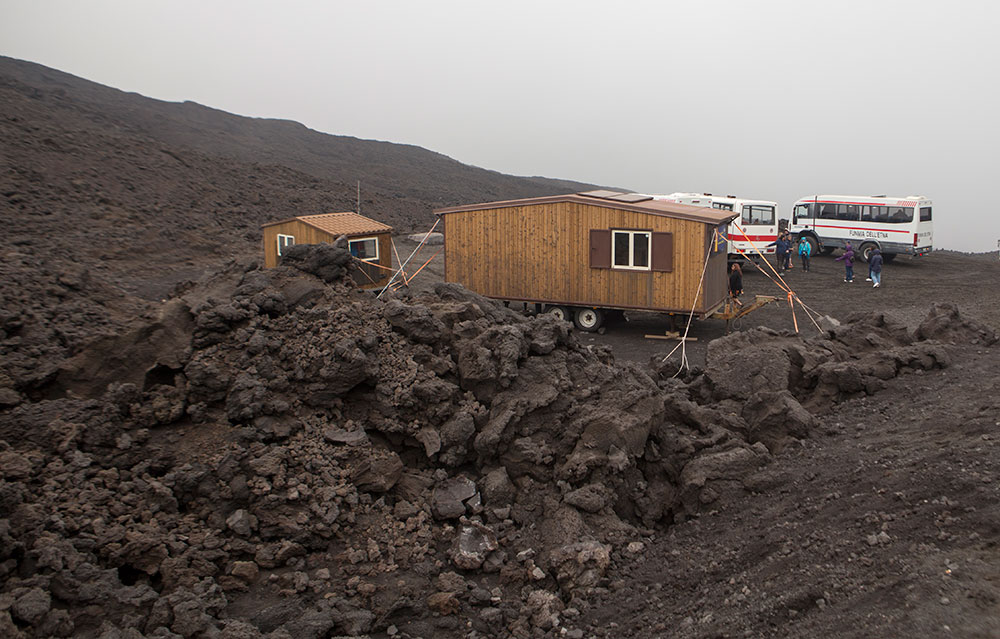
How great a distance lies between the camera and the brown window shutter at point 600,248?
18.2m

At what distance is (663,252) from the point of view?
17.8 m

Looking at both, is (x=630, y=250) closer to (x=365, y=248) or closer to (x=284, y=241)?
(x=365, y=248)

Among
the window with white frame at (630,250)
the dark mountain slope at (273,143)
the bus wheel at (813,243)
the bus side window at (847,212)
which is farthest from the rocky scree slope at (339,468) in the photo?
the dark mountain slope at (273,143)

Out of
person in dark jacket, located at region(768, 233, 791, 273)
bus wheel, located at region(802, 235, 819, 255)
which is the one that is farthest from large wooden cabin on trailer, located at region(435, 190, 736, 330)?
bus wheel, located at region(802, 235, 819, 255)

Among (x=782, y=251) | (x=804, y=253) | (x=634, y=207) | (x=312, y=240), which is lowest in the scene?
(x=804, y=253)

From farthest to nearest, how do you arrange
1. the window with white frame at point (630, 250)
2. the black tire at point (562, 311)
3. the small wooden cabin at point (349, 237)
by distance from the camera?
the black tire at point (562, 311)
the small wooden cabin at point (349, 237)
the window with white frame at point (630, 250)

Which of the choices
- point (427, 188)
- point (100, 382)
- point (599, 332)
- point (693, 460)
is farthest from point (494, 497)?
point (427, 188)

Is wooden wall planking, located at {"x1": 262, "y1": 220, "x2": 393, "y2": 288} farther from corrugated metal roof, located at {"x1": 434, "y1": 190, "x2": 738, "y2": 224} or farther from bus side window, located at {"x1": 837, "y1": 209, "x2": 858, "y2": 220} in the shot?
bus side window, located at {"x1": 837, "y1": 209, "x2": 858, "y2": 220}

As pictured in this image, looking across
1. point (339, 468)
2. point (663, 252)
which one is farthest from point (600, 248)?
point (339, 468)

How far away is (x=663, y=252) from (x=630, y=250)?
2.54ft

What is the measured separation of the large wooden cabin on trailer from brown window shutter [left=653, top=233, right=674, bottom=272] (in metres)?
0.02

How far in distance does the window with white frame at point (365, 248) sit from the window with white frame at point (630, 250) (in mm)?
5952

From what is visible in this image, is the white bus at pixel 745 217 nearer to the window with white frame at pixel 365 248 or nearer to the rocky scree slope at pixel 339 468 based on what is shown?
the window with white frame at pixel 365 248

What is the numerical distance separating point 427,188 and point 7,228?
3338 centimetres
